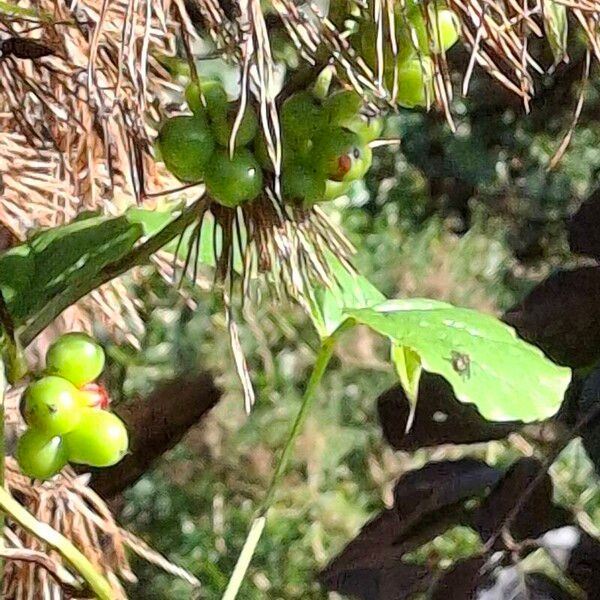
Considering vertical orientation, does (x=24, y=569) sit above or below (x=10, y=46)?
below

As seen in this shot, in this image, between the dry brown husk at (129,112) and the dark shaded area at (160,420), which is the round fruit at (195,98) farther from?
the dark shaded area at (160,420)

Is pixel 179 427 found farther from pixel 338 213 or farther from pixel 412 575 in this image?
pixel 338 213

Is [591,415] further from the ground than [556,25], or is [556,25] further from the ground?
[556,25]

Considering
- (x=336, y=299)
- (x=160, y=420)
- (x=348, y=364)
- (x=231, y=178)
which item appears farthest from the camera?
(x=348, y=364)

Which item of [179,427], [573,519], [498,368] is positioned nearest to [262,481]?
[179,427]

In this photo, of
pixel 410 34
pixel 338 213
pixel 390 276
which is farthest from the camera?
pixel 390 276

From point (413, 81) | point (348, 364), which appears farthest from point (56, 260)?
point (348, 364)

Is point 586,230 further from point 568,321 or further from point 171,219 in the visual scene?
point 171,219
